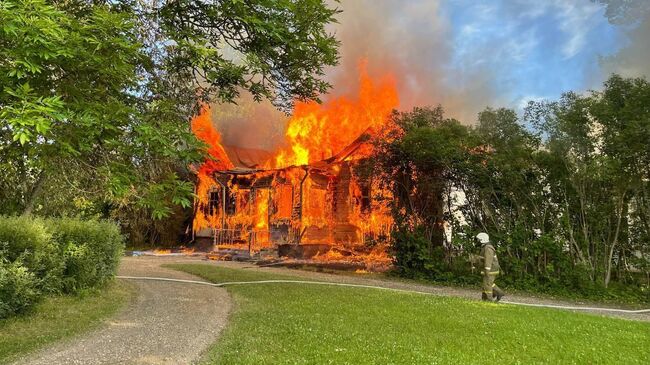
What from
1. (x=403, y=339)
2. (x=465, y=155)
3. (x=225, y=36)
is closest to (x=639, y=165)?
(x=465, y=155)

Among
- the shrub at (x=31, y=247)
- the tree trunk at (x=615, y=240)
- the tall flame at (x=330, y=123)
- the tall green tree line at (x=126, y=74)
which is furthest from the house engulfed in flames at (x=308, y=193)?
the shrub at (x=31, y=247)

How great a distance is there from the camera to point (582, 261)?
42.1 ft

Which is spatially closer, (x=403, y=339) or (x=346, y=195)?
(x=403, y=339)

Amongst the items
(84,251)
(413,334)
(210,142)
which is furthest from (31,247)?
(210,142)

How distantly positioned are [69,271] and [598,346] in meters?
9.64

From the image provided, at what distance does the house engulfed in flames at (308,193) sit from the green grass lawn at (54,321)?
10.3 metres

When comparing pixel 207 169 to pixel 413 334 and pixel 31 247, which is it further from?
pixel 413 334

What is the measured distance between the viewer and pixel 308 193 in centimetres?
2173

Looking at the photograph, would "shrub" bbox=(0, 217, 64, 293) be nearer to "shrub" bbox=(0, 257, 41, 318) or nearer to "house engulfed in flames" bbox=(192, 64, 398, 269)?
"shrub" bbox=(0, 257, 41, 318)

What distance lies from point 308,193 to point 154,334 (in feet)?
48.6

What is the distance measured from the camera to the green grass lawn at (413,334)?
580cm

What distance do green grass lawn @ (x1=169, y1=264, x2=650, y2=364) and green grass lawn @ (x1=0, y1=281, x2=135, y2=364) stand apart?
239 cm

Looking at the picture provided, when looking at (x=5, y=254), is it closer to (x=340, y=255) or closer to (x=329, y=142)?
(x=340, y=255)

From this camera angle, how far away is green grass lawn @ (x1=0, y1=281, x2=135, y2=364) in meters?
6.39
